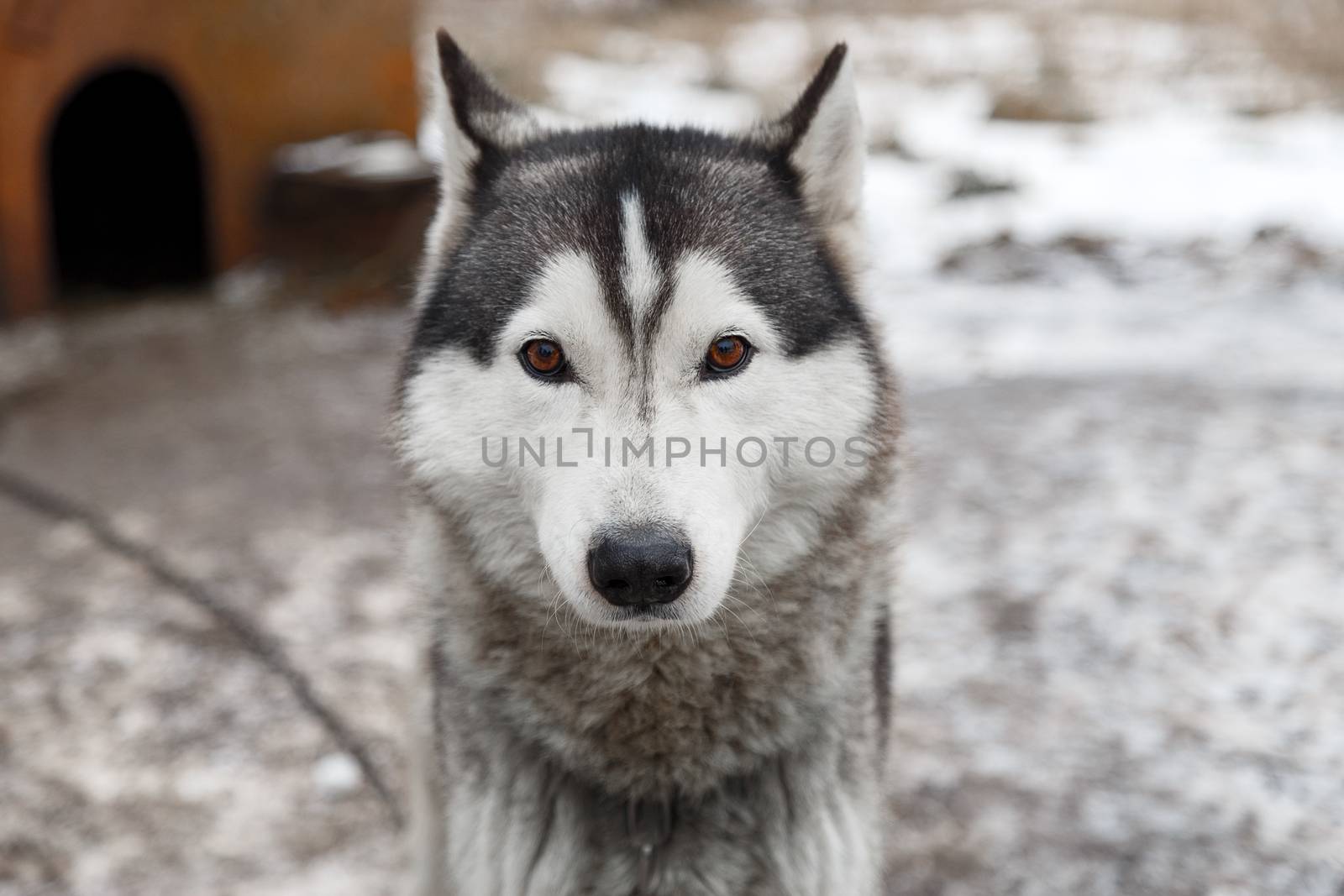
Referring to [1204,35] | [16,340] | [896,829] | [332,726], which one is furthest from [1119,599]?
[1204,35]

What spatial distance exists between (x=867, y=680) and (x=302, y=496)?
363 centimetres

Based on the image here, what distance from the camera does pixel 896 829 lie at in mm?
3203

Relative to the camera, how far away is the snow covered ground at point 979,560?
3.13 metres

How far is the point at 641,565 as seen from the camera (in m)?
1.89

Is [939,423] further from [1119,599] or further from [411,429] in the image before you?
[411,429]

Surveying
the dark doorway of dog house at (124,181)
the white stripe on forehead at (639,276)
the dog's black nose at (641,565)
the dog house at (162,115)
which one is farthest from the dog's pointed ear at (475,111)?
the dark doorway of dog house at (124,181)

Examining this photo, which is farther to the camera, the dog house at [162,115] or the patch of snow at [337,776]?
the dog house at [162,115]

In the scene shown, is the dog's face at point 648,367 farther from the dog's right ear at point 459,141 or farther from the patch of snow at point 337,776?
the patch of snow at point 337,776

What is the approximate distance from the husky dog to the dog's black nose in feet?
0.28

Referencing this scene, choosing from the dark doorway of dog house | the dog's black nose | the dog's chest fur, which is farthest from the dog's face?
the dark doorway of dog house

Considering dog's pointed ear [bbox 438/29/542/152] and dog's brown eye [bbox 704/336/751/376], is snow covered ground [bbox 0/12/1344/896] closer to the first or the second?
dog's brown eye [bbox 704/336/751/376]

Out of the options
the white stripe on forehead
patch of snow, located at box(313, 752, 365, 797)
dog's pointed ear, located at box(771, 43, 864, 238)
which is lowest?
patch of snow, located at box(313, 752, 365, 797)

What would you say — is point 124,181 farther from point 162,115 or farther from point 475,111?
point 475,111

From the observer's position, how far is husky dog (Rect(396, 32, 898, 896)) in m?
2.13
